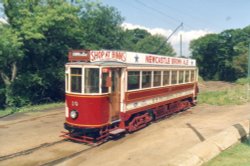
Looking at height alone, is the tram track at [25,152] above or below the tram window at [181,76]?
below

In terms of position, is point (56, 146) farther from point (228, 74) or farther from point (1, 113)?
point (228, 74)

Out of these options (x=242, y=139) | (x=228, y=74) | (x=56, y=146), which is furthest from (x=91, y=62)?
(x=228, y=74)

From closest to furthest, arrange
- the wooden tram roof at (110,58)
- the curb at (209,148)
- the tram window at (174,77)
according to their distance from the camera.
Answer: the curb at (209,148), the wooden tram roof at (110,58), the tram window at (174,77)

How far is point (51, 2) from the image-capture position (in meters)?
25.7

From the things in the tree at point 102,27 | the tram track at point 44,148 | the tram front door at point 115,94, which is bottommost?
the tram track at point 44,148

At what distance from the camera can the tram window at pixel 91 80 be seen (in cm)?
1352

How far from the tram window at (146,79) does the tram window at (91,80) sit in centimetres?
351

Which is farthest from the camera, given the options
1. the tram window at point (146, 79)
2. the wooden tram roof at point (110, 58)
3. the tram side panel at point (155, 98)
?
the tram window at point (146, 79)

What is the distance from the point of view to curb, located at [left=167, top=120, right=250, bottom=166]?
10.1 metres

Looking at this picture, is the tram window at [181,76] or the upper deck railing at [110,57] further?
the tram window at [181,76]

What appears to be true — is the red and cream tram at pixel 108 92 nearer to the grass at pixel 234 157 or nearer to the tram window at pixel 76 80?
the tram window at pixel 76 80

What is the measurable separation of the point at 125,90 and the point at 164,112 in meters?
5.64

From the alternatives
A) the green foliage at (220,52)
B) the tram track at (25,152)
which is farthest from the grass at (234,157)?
the green foliage at (220,52)

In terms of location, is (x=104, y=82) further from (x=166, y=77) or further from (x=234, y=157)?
(x=166, y=77)
